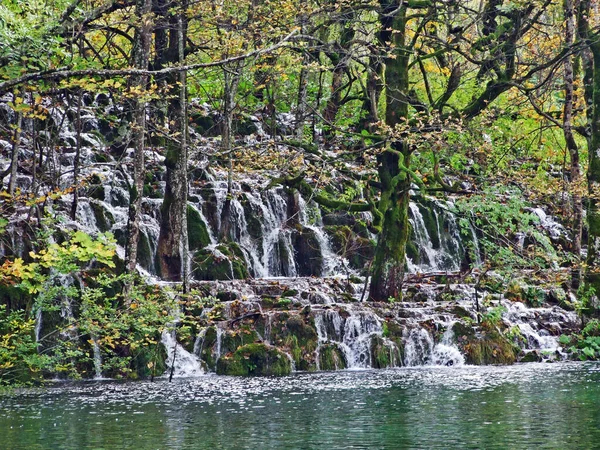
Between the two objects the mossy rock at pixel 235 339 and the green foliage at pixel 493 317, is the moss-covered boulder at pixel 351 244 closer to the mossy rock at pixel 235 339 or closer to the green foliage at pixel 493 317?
the green foliage at pixel 493 317

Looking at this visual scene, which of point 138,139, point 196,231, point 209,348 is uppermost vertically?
point 138,139

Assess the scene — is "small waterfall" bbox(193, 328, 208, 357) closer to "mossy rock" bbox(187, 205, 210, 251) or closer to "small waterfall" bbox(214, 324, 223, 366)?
"small waterfall" bbox(214, 324, 223, 366)

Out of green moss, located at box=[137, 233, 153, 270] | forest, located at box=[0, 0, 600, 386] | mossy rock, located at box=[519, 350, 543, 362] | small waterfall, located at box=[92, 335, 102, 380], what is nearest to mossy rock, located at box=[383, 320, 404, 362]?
forest, located at box=[0, 0, 600, 386]

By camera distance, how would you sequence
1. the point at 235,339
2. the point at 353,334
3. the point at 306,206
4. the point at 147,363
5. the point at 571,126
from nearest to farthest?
the point at 147,363, the point at 235,339, the point at 353,334, the point at 306,206, the point at 571,126

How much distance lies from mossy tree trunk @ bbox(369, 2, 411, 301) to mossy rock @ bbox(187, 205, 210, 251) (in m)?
5.77

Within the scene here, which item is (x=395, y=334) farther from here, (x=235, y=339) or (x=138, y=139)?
(x=138, y=139)

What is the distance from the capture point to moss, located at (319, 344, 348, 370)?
1859 centimetres

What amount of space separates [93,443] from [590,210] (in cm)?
1279

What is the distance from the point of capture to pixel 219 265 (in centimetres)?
2306

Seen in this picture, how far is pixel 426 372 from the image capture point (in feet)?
58.2

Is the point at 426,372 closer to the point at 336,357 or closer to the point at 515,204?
the point at 336,357

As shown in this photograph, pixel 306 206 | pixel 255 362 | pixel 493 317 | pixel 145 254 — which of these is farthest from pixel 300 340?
pixel 145 254

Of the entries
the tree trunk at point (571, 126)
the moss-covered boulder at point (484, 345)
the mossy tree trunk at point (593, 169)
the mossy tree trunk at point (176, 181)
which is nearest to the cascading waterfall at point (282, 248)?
the moss-covered boulder at point (484, 345)

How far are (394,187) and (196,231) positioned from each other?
684 cm
